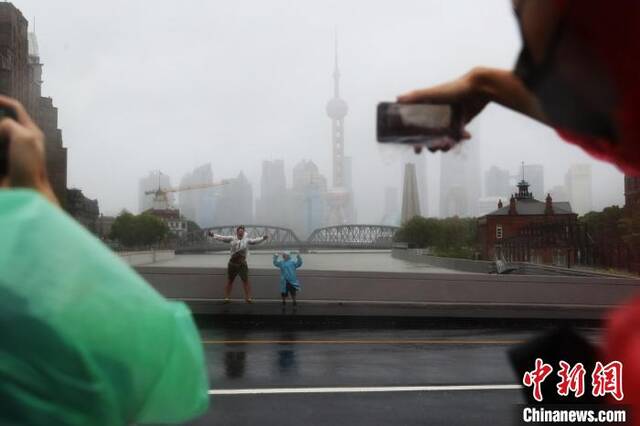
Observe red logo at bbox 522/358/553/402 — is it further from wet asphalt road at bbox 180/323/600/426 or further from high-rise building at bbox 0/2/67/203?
wet asphalt road at bbox 180/323/600/426

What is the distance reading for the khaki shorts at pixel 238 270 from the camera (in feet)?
38.0

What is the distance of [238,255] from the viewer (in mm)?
11406

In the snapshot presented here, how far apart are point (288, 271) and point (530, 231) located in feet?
30.3

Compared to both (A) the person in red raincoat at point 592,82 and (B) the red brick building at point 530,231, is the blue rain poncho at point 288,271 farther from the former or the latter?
(A) the person in red raincoat at point 592,82

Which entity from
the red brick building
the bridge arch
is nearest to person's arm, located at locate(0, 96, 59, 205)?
the red brick building

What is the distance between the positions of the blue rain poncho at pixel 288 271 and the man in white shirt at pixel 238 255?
640 mm

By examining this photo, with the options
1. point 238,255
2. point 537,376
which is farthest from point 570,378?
point 238,255

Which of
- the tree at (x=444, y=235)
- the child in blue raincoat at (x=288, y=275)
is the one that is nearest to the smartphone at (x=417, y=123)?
the child in blue raincoat at (x=288, y=275)

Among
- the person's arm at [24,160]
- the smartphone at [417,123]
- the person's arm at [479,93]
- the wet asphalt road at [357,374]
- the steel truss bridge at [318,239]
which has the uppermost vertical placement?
the person's arm at [479,93]

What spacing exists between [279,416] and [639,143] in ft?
14.9

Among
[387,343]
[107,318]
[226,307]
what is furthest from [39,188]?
[226,307]

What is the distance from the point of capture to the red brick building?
1491 centimetres

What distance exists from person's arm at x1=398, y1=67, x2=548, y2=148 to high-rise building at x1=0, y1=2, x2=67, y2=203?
2.26 feet

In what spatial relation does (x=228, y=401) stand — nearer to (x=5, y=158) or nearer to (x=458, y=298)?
(x=5, y=158)
